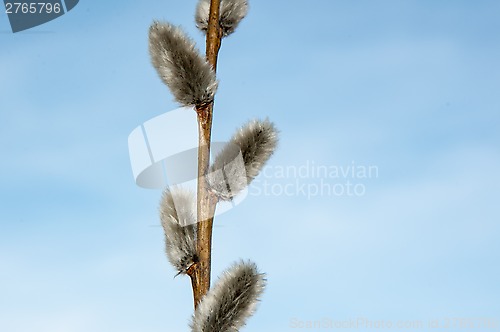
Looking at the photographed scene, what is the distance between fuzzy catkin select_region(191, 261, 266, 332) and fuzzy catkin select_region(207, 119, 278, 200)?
0.38 meters

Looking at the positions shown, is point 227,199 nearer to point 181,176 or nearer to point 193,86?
point 181,176

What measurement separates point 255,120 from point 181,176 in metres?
0.46

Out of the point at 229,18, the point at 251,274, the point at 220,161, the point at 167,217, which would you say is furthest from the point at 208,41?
the point at 251,274

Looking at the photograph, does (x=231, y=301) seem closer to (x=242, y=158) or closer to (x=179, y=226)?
(x=179, y=226)

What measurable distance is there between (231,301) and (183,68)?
110 centimetres

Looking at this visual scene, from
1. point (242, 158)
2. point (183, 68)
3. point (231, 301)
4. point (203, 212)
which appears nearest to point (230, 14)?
point (183, 68)

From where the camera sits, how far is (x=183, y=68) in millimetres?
3227

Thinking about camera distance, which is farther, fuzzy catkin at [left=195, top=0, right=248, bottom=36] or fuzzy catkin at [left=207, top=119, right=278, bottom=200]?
fuzzy catkin at [left=195, top=0, right=248, bottom=36]

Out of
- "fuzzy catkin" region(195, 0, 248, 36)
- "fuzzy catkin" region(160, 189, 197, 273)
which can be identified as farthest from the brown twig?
"fuzzy catkin" region(195, 0, 248, 36)

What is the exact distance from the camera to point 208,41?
3.52 metres

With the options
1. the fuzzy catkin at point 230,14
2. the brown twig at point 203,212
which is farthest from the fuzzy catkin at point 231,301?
the fuzzy catkin at point 230,14

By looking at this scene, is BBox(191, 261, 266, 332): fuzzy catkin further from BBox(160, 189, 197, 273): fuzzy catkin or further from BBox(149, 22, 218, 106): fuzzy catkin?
BBox(149, 22, 218, 106): fuzzy catkin

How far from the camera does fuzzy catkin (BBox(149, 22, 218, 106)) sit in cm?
323

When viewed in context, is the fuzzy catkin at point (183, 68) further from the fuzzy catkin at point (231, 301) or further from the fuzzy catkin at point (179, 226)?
the fuzzy catkin at point (231, 301)
